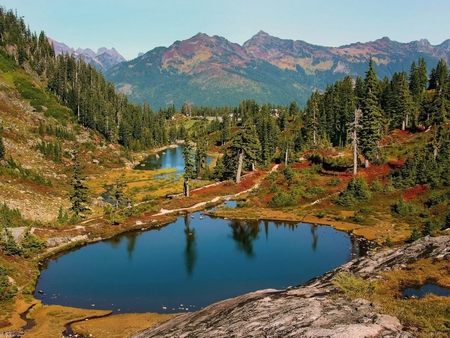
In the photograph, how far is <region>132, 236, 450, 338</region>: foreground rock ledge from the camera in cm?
1552

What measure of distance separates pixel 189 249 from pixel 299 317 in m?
38.9

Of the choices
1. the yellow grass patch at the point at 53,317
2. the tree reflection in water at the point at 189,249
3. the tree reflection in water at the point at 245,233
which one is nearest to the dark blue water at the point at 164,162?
the tree reflection in water at the point at 189,249

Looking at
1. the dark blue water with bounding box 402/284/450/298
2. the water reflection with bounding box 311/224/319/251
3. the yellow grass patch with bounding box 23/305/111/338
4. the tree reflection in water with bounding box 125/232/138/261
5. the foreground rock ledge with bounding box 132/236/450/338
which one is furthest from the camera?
the water reflection with bounding box 311/224/319/251

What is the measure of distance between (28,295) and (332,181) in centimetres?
5928

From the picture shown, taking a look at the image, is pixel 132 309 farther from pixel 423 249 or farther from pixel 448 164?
pixel 448 164

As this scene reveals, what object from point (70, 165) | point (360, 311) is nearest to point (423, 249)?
point (360, 311)

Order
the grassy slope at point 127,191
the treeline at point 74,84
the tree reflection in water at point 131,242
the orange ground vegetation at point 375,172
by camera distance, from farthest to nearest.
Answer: the treeline at point 74,84 < the orange ground vegetation at point 375,172 < the grassy slope at point 127,191 < the tree reflection in water at point 131,242

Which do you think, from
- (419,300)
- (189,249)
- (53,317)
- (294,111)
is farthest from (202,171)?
(294,111)

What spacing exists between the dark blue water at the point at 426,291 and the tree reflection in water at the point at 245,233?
3242 cm

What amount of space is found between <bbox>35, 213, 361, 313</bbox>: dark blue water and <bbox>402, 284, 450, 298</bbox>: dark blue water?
21144 millimetres

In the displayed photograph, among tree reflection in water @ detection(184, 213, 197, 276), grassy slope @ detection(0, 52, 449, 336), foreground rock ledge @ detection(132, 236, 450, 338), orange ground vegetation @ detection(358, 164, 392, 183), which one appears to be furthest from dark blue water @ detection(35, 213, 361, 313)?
orange ground vegetation @ detection(358, 164, 392, 183)

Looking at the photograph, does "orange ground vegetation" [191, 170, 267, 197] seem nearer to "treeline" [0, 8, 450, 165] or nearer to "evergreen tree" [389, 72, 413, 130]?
"treeline" [0, 8, 450, 165]

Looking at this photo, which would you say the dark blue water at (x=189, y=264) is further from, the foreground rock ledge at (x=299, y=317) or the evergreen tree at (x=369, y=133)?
the evergreen tree at (x=369, y=133)

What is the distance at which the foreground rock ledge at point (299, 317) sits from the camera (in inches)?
611
